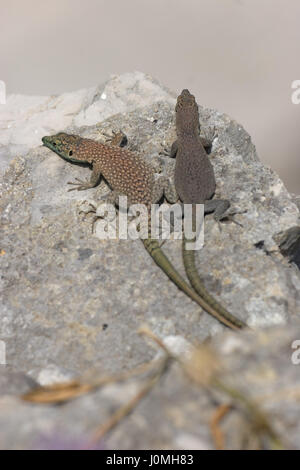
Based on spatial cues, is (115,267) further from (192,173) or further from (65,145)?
(65,145)

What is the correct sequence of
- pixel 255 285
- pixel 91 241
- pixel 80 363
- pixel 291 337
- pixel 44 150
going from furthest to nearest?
pixel 44 150, pixel 91 241, pixel 255 285, pixel 80 363, pixel 291 337

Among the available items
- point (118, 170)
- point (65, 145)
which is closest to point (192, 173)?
point (118, 170)

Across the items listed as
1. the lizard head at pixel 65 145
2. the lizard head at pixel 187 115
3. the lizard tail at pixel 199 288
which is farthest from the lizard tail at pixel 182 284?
the lizard head at pixel 187 115

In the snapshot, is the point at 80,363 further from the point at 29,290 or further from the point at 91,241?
the point at 91,241

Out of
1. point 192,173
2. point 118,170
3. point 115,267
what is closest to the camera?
point 115,267

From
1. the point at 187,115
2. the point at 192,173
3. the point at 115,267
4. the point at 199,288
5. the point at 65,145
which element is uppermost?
the point at 187,115

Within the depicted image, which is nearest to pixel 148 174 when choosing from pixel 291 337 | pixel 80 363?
pixel 80 363

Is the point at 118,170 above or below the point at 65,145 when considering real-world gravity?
below

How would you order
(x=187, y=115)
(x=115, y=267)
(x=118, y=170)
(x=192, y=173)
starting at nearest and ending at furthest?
(x=115, y=267) < (x=192, y=173) < (x=118, y=170) < (x=187, y=115)

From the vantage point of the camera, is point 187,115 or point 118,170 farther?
point 187,115
